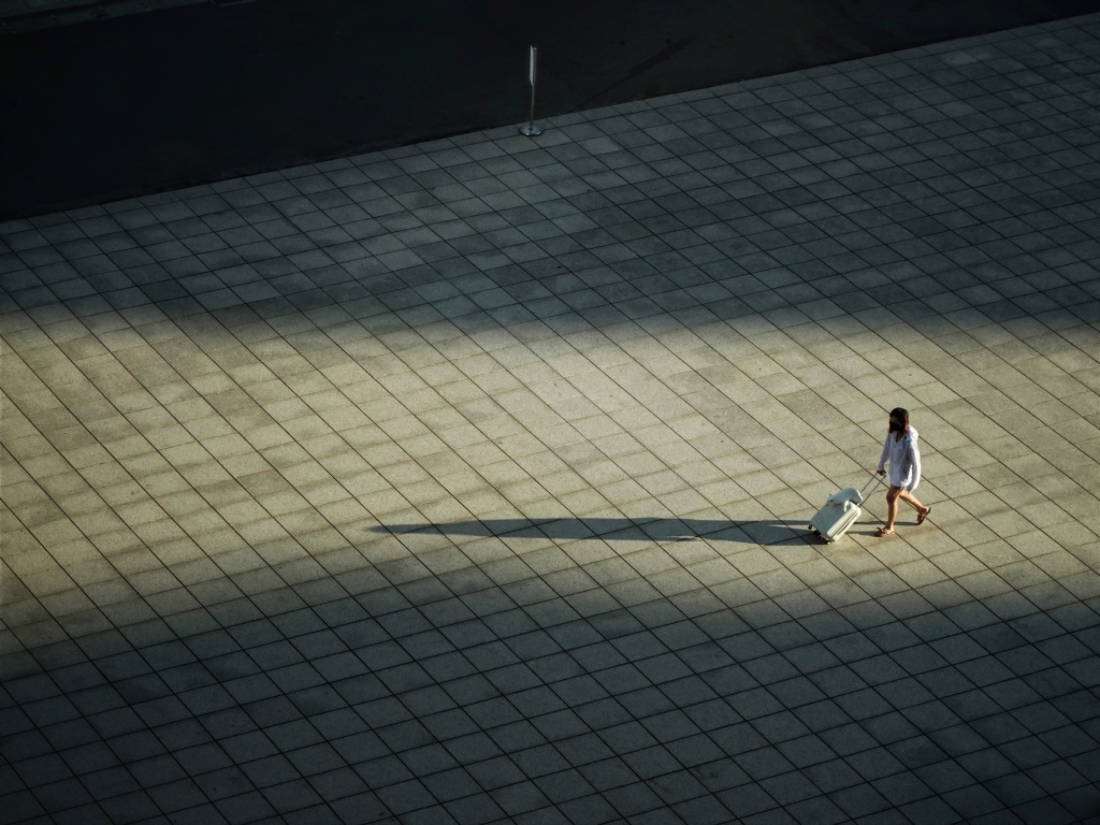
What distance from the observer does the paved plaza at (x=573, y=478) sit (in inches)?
430

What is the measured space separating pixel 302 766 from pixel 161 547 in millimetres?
2656

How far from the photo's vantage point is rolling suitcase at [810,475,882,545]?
12.6m

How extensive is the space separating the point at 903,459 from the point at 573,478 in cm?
280

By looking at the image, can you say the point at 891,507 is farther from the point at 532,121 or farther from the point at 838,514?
the point at 532,121

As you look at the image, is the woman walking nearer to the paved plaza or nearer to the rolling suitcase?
the rolling suitcase

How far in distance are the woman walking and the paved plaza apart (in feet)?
1.63

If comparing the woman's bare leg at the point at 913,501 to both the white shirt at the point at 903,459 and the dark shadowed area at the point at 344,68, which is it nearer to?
the white shirt at the point at 903,459

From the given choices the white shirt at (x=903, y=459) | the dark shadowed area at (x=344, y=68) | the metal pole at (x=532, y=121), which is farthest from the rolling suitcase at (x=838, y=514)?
the dark shadowed area at (x=344, y=68)

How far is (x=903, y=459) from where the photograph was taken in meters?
12.4

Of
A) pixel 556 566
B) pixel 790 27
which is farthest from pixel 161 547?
pixel 790 27

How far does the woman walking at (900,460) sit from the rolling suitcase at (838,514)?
0.18m

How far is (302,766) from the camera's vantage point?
10781 millimetres

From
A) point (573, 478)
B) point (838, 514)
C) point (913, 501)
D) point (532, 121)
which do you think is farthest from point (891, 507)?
point (532, 121)

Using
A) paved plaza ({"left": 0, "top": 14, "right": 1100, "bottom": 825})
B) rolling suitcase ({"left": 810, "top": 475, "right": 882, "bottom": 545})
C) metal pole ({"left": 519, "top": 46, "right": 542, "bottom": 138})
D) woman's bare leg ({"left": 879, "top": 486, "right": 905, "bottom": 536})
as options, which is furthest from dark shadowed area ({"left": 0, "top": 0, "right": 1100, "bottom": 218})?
woman's bare leg ({"left": 879, "top": 486, "right": 905, "bottom": 536})
